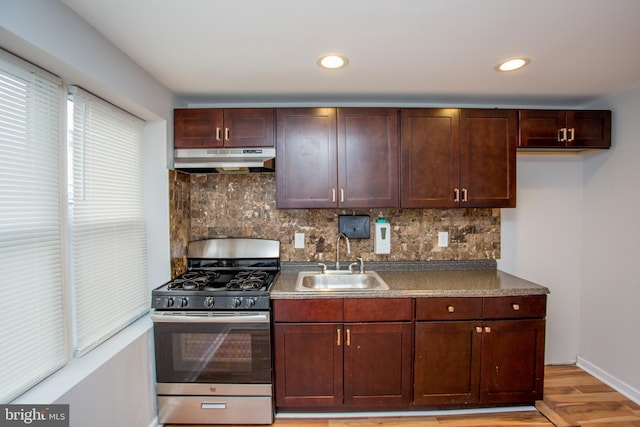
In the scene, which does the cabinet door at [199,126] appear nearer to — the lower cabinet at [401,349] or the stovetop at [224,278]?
the stovetop at [224,278]

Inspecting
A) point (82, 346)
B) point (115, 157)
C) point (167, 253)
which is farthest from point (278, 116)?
point (82, 346)

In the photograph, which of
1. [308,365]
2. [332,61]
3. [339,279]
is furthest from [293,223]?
[332,61]

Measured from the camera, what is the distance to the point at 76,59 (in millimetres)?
1298

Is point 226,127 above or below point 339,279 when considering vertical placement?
above

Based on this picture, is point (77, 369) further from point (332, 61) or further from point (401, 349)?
point (332, 61)

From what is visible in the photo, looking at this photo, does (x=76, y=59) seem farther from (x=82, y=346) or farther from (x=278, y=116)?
(x=82, y=346)

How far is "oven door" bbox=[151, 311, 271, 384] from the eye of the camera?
6.05ft

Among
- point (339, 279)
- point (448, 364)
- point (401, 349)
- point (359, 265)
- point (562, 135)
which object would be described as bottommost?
point (448, 364)

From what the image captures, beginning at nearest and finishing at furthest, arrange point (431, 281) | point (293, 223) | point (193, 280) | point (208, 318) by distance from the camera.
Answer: point (208, 318) < point (193, 280) < point (431, 281) < point (293, 223)

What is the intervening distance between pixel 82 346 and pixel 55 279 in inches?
16.0

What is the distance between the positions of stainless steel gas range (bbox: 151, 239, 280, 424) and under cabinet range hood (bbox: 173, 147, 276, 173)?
2.86 ft

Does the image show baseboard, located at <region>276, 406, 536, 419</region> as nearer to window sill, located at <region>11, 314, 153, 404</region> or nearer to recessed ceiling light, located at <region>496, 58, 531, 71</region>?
window sill, located at <region>11, 314, 153, 404</region>

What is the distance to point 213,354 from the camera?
1863 millimetres

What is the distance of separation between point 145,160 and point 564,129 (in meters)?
3.18
